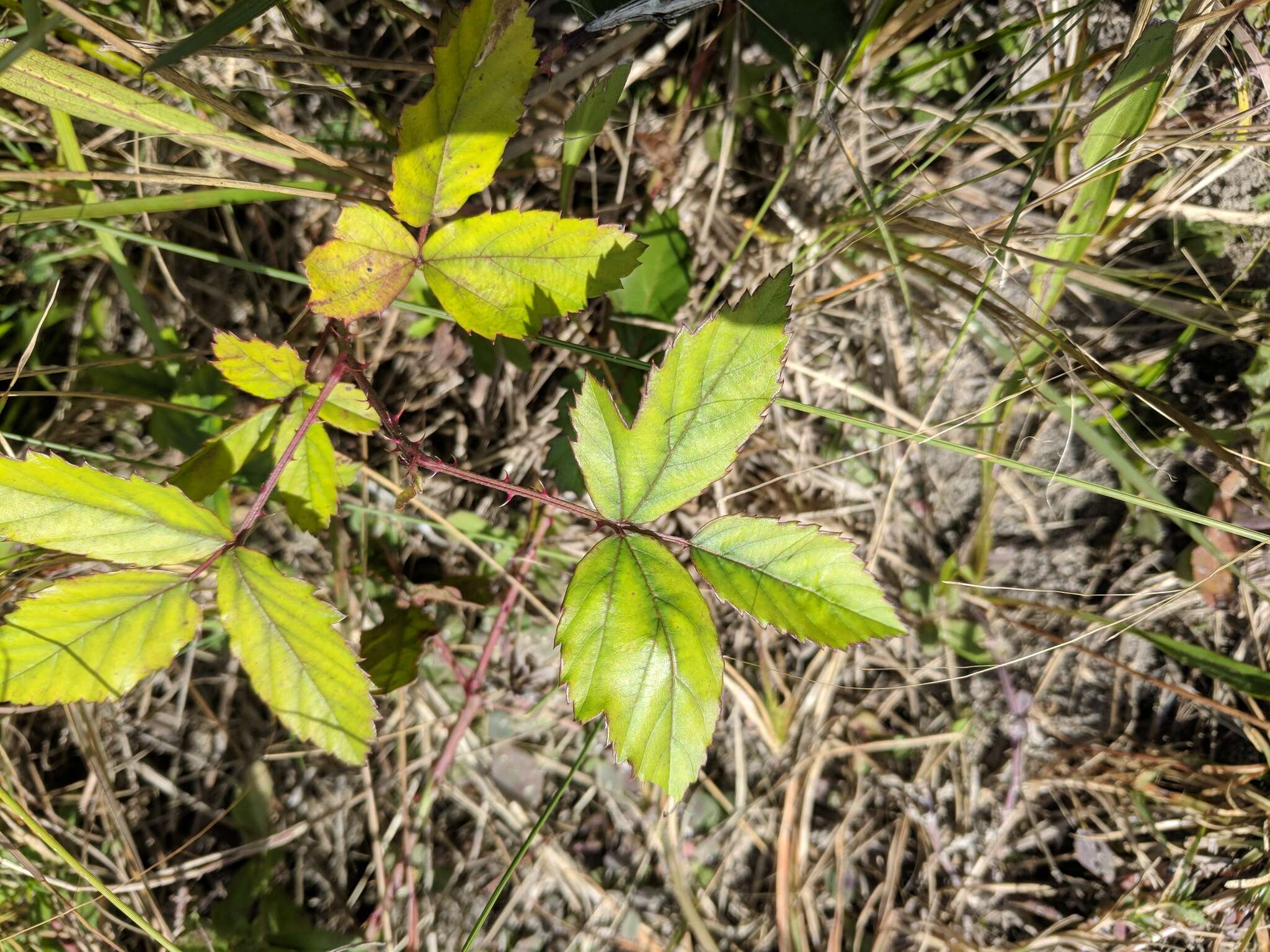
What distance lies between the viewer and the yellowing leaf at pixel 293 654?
4.16ft

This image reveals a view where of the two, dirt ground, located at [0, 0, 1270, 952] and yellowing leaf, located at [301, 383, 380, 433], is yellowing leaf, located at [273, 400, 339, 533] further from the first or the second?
dirt ground, located at [0, 0, 1270, 952]

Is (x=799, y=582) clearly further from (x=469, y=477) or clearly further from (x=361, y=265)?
(x=361, y=265)

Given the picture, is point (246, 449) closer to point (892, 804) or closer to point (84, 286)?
point (84, 286)

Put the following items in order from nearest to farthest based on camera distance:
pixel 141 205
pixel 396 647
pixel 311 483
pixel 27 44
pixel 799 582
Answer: pixel 27 44 → pixel 799 582 → pixel 311 483 → pixel 141 205 → pixel 396 647

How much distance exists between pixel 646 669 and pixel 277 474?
0.69 m

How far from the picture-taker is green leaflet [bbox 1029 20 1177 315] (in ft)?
4.50

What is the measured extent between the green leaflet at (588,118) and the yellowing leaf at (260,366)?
65 centimetres

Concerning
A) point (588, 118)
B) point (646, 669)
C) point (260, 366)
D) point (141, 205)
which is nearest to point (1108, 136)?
point (588, 118)

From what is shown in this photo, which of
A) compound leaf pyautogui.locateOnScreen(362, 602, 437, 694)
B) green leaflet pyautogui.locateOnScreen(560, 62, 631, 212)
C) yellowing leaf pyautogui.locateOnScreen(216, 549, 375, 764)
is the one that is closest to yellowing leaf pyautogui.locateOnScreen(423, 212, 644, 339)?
green leaflet pyautogui.locateOnScreen(560, 62, 631, 212)

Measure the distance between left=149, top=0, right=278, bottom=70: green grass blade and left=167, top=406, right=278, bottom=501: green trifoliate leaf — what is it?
58 cm

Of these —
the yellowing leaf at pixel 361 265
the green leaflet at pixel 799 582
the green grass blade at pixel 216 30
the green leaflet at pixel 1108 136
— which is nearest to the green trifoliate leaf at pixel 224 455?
the yellowing leaf at pixel 361 265

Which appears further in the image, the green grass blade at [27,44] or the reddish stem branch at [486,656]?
the reddish stem branch at [486,656]

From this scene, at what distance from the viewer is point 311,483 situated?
1.42 meters

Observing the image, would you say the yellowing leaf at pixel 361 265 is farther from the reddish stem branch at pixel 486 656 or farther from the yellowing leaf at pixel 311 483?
the reddish stem branch at pixel 486 656
